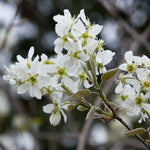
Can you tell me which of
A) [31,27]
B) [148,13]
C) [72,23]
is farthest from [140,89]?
[31,27]

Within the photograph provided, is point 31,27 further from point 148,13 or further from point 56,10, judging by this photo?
point 148,13

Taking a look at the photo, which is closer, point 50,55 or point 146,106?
point 146,106

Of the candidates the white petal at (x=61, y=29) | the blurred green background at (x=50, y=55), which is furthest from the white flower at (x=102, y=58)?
the blurred green background at (x=50, y=55)

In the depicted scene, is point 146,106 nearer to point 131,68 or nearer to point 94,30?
point 131,68

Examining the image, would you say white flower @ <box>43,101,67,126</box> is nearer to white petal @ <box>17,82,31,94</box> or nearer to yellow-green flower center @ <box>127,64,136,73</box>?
white petal @ <box>17,82,31,94</box>

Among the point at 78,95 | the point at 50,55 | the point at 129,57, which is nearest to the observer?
the point at 78,95

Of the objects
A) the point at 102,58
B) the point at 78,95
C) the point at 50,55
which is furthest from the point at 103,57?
the point at 50,55
